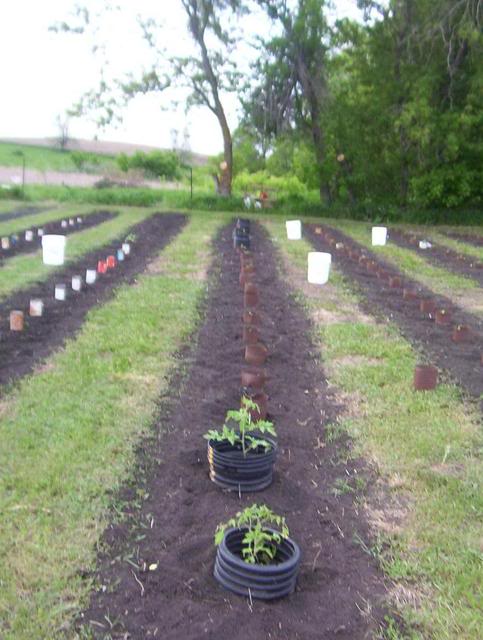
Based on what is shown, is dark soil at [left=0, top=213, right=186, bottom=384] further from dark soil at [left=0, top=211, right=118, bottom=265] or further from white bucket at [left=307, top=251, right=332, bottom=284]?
white bucket at [left=307, top=251, right=332, bottom=284]

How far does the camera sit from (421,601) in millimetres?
2904

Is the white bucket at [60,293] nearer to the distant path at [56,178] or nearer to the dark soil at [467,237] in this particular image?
the dark soil at [467,237]

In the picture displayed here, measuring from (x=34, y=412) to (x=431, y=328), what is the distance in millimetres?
4359

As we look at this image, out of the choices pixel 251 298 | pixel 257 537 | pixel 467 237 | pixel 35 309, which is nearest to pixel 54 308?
pixel 35 309

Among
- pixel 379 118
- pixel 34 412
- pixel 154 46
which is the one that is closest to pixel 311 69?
pixel 379 118

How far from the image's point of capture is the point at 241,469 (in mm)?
3725

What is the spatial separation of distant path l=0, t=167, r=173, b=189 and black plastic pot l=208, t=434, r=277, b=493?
2691 cm

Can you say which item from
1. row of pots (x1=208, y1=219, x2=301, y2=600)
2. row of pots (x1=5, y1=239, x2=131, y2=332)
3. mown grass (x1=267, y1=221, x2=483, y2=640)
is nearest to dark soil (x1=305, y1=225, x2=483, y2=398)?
mown grass (x1=267, y1=221, x2=483, y2=640)

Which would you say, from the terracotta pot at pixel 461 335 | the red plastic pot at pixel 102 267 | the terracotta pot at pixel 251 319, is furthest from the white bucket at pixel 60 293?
the terracotta pot at pixel 461 335

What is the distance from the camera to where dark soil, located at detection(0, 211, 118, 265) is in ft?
39.5

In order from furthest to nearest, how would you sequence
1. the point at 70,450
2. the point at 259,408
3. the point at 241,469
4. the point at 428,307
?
the point at 428,307 → the point at 259,408 → the point at 70,450 → the point at 241,469

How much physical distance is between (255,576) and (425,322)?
534cm

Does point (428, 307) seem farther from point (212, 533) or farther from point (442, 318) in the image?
point (212, 533)

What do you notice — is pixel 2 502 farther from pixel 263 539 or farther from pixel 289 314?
pixel 289 314
